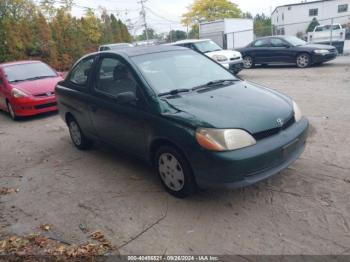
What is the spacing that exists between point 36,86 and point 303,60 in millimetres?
10427

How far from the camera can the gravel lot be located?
3.19 metres

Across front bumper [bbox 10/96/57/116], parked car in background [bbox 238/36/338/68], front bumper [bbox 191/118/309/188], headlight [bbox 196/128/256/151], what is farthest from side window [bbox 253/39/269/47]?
headlight [bbox 196/128/256/151]

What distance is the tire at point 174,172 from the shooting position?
3701mm

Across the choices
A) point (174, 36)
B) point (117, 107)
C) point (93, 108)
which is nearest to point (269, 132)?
point (117, 107)

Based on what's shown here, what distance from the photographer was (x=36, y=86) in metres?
8.82

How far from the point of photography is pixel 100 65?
500 centimetres

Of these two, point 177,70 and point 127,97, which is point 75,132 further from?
point 177,70

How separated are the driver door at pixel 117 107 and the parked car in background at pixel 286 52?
36.5 ft

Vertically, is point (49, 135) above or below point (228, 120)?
below

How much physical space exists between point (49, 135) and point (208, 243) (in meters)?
5.23

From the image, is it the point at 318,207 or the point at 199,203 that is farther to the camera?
the point at 199,203

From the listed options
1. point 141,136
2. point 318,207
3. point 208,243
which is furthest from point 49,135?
point 318,207

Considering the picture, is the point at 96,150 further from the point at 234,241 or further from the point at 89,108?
the point at 234,241

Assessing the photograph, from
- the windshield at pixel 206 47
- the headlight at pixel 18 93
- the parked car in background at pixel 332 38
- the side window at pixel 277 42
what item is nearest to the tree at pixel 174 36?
the parked car in background at pixel 332 38
